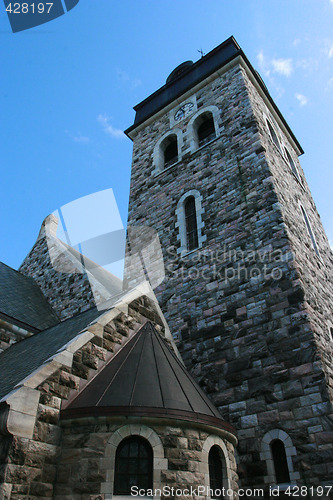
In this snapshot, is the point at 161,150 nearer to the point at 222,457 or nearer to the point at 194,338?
the point at 194,338

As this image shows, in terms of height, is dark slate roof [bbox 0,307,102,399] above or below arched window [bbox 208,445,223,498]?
above

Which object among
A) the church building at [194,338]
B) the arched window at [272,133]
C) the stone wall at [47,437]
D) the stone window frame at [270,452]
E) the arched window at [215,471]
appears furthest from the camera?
the arched window at [272,133]

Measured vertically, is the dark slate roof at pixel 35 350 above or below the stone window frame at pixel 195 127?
below

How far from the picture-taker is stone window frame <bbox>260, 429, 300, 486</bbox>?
7.01 metres

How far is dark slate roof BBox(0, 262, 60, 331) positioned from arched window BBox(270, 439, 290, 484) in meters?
7.01

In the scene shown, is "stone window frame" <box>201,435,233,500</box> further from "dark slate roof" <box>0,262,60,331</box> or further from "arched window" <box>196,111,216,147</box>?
"arched window" <box>196,111,216,147</box>

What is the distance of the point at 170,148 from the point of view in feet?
54.6

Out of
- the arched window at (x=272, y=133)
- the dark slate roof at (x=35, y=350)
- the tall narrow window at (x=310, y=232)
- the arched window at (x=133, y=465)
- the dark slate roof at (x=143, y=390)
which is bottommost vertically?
the arched window at (x=133, y=465)

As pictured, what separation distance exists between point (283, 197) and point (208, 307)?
407 centimetres

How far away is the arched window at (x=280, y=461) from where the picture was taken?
715cm

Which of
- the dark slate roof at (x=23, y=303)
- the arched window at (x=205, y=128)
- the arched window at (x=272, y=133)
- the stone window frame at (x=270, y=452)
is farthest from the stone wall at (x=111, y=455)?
the arched window at (x=272, y=133)

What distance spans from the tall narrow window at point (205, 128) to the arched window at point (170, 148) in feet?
4.09

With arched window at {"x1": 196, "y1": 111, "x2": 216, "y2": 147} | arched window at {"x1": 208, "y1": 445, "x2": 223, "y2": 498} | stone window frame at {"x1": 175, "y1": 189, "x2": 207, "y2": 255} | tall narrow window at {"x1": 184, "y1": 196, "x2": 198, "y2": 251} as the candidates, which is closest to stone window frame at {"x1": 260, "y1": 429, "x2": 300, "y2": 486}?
arched window at {"x1": 208, "y1": 445, "x2": 223, "y2": 498}

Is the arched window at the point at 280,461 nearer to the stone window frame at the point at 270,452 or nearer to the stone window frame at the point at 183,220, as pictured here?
the stone window frame at the point at 270,452
